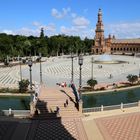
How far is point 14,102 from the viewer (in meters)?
34.6

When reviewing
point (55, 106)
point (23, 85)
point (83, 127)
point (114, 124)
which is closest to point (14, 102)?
point (23, 85)

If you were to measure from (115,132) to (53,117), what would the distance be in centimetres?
618

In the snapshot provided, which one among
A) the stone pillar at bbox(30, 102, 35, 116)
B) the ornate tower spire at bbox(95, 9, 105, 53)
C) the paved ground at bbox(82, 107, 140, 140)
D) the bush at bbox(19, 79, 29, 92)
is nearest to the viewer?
the paved ground at bbox(82, 107, 140, 140)

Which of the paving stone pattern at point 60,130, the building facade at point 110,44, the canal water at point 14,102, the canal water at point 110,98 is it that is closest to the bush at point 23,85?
the canal water at point 14,102

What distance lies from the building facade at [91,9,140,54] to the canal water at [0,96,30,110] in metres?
98.6

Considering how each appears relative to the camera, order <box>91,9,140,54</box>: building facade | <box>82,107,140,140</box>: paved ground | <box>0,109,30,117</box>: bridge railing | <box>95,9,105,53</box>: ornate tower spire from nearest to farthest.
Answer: <box>82,107,140,140</box>: paved ground → <box>0,109,30,117</box>: bridge railing → <box>95,9,105,53</box>: ornate tower spire → <box>91,9,140,54</box>: building facade

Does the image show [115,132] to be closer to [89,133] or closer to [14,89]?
[89,133]

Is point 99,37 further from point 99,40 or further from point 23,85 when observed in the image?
point 23,85

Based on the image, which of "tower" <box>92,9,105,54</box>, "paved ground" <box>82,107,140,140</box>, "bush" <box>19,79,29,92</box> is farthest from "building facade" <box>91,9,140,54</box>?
"paved ground" <box>82,107,140,140</box>

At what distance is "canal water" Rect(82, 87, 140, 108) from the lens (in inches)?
1339

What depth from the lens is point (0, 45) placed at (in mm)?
83938

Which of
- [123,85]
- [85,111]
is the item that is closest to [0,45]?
[123,85]

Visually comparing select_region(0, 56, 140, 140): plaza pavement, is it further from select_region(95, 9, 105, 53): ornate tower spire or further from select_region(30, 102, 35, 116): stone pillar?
select_region(95, 9, 105, 53): ornate tower spire

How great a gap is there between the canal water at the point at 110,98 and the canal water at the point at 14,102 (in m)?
7.54
